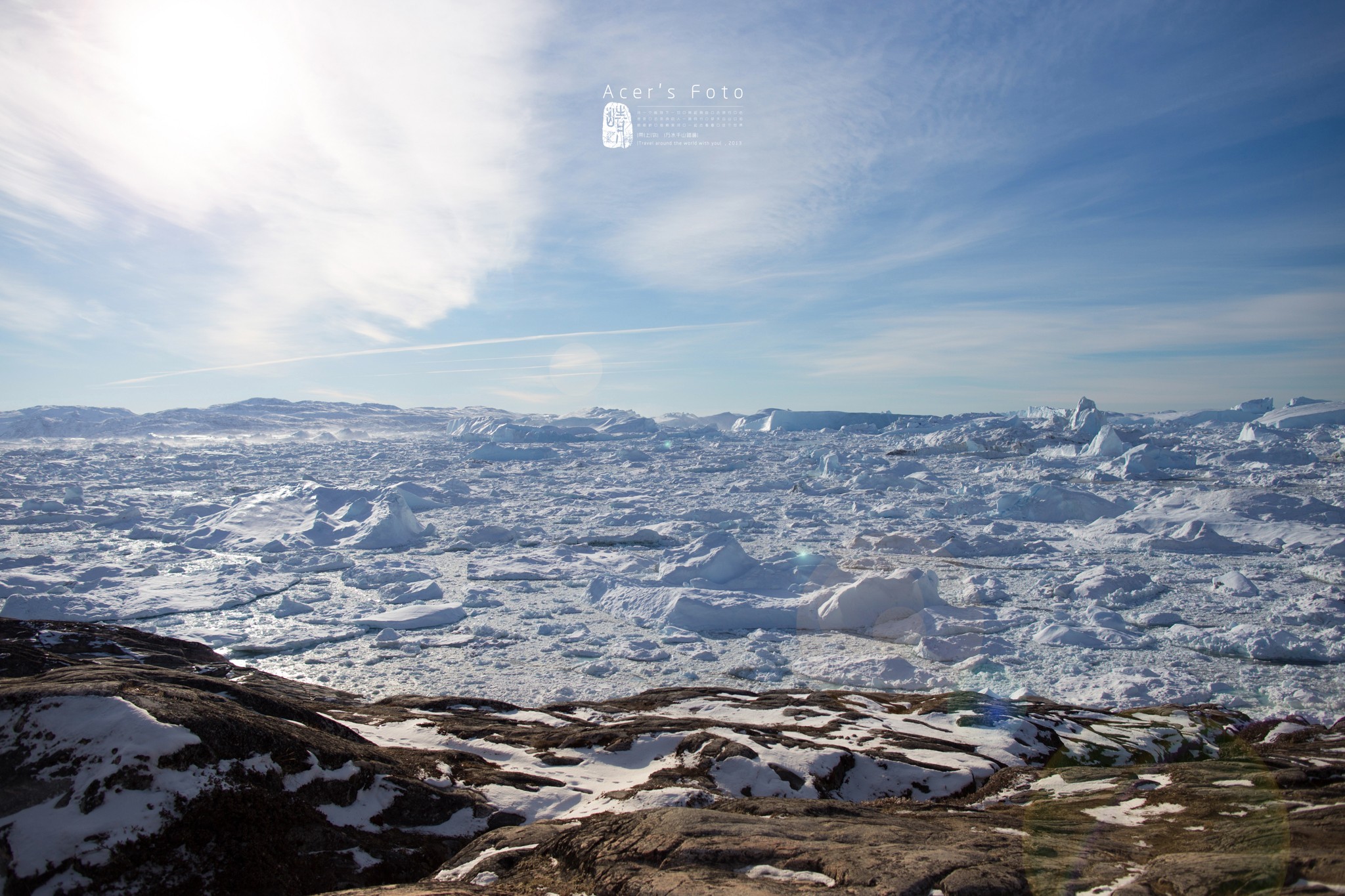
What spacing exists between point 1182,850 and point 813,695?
12.5 ft

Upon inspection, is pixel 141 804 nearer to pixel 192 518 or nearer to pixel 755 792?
pixel 755 792

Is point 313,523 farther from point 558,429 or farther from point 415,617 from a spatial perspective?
point 558,429

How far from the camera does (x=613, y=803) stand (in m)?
3.49

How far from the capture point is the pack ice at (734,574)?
790cm

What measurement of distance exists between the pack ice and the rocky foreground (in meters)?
3.01

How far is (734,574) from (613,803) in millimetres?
8065

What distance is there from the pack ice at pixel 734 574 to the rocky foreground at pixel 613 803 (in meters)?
3.01

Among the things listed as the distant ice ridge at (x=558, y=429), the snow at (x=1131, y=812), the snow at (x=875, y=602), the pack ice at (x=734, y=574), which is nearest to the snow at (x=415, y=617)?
the pack ice at (x=734, y=574)

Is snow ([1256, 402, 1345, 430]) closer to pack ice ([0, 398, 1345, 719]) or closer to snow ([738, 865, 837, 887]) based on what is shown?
pack ice ([0, 398, 1345, 719])

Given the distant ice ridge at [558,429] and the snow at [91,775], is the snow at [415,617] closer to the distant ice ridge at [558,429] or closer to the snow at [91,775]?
the snow at [91,775]

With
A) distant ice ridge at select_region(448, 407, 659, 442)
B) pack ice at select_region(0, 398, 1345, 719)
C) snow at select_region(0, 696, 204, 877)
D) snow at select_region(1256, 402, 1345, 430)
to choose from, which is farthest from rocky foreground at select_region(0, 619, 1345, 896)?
snow at select_region(1256, 402, 1345, 430)

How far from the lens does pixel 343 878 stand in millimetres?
2836

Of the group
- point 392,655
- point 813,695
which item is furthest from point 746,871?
point 392,655

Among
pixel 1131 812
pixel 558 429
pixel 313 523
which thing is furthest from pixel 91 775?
pixel 558 429
